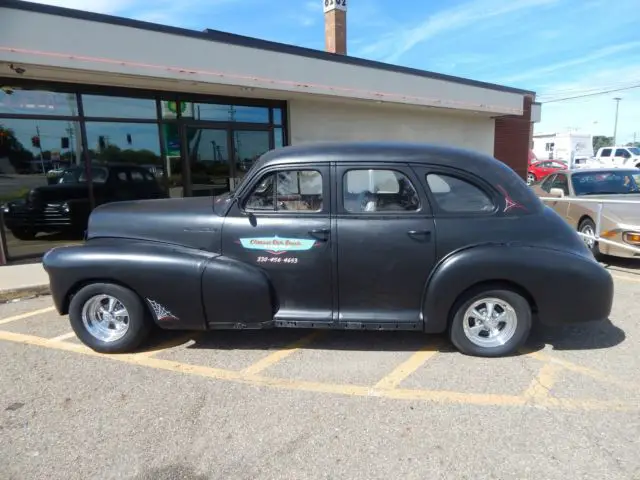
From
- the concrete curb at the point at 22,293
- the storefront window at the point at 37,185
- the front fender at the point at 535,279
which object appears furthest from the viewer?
the storefront window at the point at 37,185

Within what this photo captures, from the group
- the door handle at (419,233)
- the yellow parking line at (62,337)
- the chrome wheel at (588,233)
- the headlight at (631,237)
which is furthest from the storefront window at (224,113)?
the headlight at (631,237)

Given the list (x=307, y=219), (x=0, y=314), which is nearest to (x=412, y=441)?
(x=307, y=219)

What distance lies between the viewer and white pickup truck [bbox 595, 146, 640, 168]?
2700cm

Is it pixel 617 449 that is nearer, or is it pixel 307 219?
pixel 617 449

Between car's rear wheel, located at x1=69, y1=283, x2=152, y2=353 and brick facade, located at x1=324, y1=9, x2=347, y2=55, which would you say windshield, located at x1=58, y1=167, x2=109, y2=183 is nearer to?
car's rear wheel, located at x1=69, y1=283, x2=152, y2=353

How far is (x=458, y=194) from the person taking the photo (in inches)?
141

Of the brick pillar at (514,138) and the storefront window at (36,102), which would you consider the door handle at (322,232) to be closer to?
the storefront window at (36,102)

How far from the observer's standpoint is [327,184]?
357 cm

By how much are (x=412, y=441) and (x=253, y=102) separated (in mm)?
8776

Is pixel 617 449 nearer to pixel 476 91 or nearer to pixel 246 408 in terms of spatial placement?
pixel 246 408

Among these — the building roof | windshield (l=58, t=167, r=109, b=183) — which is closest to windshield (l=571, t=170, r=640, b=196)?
the building roof

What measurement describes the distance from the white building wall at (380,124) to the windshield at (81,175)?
446 centimetres

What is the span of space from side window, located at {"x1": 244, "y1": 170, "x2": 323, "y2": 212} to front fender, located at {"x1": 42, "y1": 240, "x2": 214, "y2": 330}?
2.13 feet

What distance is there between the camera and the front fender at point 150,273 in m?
3.52
